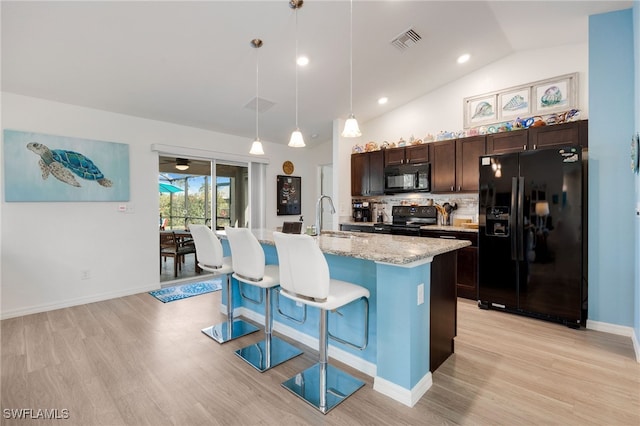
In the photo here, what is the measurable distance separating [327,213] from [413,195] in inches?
84.7

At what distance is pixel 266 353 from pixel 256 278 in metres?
0.65

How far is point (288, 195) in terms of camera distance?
6.16 m

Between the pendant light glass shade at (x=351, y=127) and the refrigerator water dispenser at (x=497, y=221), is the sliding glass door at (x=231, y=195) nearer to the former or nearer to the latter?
the pendant light glass shade at (x=351, y=127)

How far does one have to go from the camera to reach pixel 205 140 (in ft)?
16.2

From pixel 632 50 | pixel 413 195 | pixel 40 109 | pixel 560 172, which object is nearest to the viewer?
pixel 632 50

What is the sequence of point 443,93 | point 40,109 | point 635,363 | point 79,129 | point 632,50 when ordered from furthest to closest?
point 443,93 < point 79,129 < point 40,109 < point 632,50 < point 635,363

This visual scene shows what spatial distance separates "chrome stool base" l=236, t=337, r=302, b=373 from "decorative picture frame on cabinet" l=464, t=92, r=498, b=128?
12.7 feet

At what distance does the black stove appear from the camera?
14.7 ft

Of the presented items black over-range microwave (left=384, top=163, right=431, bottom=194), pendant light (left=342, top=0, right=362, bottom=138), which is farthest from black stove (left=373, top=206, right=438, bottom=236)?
pendant light (left=342, top=0, right=362, bottom=138)

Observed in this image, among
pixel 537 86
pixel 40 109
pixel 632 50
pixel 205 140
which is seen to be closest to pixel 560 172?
pixel 632 50

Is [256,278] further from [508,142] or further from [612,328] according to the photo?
[508,142]

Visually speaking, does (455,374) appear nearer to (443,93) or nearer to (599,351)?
(599,351)

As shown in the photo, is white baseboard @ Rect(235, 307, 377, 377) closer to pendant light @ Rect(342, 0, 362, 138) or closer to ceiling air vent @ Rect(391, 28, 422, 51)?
pendant light @ Rect(342, 0, 362, 138)

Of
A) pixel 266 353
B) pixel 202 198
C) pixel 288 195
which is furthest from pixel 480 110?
pixel 202 198
